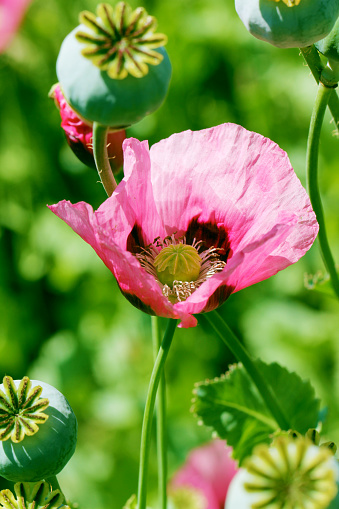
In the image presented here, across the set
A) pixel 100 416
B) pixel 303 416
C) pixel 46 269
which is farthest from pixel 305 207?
pixel 46 269

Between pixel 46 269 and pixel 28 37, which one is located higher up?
pixel 28 37

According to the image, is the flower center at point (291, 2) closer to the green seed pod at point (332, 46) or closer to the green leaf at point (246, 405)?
the green seed pod at point (332, 46)

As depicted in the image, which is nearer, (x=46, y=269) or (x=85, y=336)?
(x=85, y=336)

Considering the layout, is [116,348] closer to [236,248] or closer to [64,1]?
[64,1]

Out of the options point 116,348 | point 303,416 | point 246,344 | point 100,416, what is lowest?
point 303,416

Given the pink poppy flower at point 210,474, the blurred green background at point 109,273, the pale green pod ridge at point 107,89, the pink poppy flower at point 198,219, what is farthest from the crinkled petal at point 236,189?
the blurred green background at point 109,273

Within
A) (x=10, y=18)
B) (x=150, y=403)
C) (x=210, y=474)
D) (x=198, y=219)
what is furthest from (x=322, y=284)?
(x=10, y=18)

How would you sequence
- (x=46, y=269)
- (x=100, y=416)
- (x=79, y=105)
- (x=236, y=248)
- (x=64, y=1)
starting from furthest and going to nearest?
(x=46, y=269), (x=64, y=1), (x=100, y=416), (x=236, y=248), (x=79, y=105)

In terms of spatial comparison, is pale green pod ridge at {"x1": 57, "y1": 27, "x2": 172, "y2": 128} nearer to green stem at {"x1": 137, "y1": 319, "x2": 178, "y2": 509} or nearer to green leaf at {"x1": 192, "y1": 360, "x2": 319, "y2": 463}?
green stem at {"x1": 137, "y1": 319, "x2": 178, "y2": 509}
